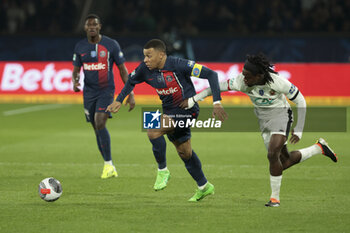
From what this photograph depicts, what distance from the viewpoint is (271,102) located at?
7.95 metres

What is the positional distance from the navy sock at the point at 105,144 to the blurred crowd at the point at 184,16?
1362 cm

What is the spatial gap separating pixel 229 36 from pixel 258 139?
9183 mm

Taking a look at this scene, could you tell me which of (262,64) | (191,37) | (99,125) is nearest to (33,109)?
(191,37)

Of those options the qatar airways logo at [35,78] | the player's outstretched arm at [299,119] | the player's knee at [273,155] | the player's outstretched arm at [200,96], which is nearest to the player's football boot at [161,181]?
the player's outstretched arm at [200,96]

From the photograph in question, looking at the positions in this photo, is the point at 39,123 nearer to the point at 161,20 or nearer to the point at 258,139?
the point at 258,139

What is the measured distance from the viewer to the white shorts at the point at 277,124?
7.91 metres

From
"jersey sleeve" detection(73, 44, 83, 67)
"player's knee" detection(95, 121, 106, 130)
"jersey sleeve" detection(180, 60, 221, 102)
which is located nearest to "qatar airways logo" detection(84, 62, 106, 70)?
"jersey sleeve" detection(73, 44, 83, 67)

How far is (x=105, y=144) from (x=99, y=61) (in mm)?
1265

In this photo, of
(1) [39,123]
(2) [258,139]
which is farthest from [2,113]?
(2) [258,139]

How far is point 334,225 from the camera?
6.93m

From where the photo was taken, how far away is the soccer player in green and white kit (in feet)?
25.2

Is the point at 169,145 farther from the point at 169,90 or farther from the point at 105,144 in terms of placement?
the point at 169,90

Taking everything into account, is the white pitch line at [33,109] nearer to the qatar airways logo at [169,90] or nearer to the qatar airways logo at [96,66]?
the qatar airways logo at [96,66]

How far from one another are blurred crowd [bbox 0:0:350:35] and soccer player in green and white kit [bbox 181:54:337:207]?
15.6 m
